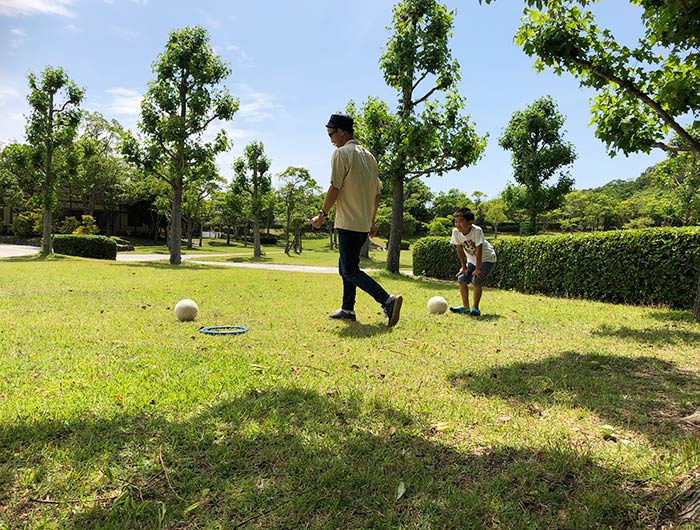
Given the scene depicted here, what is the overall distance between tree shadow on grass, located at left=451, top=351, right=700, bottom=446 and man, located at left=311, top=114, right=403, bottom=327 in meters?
1.78

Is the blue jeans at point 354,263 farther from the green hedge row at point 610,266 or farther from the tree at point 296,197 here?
the tree at point 296,197

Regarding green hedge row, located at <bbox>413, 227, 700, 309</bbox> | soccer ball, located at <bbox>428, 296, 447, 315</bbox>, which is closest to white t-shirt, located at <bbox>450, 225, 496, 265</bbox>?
soccer ball, located at <bbox>428, 296, 447, 315</bbox>

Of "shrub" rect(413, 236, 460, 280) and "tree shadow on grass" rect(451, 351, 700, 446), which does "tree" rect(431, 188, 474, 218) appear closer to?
"shrub" rect(413, 236, 460, 280)

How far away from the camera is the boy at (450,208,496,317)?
603 cm

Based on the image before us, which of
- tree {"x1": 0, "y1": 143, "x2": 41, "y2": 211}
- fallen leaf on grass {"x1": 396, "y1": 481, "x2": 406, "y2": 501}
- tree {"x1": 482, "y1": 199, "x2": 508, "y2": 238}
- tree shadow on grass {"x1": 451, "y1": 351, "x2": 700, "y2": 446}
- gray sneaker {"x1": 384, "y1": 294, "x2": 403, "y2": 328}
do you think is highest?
tree {"x1": 482, "y1": 199, "x2": 508, "y2": 238}

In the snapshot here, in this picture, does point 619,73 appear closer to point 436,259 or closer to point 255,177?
point 436,259

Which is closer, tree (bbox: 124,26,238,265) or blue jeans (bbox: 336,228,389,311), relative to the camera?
blue jeans (bbox: 336,228,389,311)

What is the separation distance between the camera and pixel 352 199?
4.79 meters

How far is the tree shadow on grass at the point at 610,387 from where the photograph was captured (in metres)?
2.48

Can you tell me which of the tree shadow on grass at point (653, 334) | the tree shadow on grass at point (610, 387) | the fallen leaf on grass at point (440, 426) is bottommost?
the fallen leaf on grass at point (440, 426)

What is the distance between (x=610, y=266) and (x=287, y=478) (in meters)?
8.46

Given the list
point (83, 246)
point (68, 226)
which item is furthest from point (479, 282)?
point (68, 226)

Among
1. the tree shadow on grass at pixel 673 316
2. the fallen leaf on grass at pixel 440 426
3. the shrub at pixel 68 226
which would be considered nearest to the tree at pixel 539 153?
the tree shadow on grass at pixel 673 316

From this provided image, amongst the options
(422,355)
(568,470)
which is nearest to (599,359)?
(422,355)
